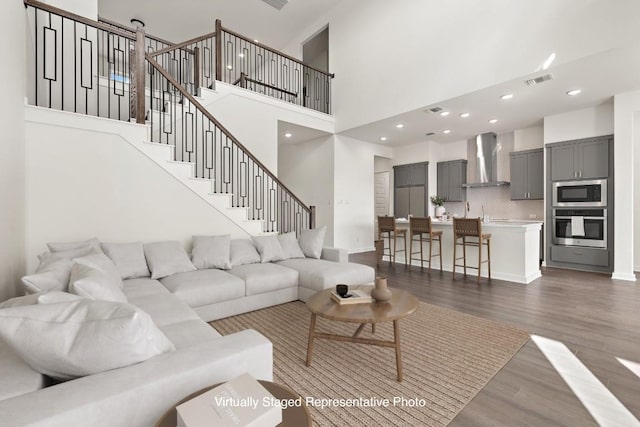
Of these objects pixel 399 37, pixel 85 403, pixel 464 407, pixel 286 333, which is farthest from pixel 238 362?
pixel 399 37

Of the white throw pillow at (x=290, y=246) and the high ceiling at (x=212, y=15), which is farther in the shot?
the high ceiling at (x=212, y=15)

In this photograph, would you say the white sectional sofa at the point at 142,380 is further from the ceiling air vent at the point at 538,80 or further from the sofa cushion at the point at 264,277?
the ceiling air vent at the point at 538,80

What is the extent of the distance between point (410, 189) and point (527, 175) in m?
2.76

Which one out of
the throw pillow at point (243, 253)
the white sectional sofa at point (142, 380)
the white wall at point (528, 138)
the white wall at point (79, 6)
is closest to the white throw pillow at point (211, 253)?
the throw pillow at point (243, 253)

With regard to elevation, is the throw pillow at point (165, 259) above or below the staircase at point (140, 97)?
below

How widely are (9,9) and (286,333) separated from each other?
142 inches

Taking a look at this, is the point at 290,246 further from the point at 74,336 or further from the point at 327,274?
the point at 74,336

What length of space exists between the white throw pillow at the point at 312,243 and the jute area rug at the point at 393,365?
117 centimetres

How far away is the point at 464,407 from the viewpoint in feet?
5.68

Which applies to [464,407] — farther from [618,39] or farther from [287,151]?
[287,151]

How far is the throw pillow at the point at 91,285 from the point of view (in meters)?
1.54

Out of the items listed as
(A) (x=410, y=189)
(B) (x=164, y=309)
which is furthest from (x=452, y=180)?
(B) (x=164, y=309)

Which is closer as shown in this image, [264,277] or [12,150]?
[12,150]

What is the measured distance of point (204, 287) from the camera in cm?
287
